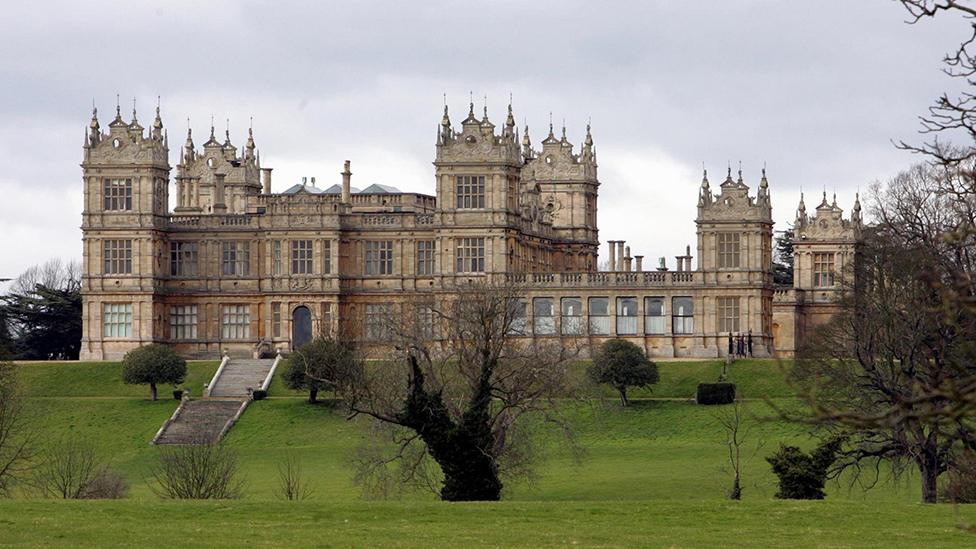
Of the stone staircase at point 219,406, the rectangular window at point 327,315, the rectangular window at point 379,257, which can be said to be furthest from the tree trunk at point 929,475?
the rectangular window at point 379,257

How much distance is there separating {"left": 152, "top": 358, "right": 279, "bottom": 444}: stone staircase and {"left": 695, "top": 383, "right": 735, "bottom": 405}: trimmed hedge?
51.4 ft

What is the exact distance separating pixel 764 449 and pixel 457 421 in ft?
56.9

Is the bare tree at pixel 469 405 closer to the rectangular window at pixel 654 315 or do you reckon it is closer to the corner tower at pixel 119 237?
the rectangular window at pixel 654 315

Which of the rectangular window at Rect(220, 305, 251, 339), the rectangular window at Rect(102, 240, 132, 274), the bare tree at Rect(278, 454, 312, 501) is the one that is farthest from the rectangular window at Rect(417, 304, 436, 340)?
the rectangular window at Rect(102, 240, 132, 274)

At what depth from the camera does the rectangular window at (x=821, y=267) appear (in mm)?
92062

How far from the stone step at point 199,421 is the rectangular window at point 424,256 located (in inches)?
515

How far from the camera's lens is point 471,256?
80.4m

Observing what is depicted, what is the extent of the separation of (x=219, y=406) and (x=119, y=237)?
14510mm

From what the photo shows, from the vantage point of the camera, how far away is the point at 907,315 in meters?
45.0

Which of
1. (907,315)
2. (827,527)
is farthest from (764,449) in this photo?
(827,527)

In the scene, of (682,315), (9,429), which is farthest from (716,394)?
(9,429)

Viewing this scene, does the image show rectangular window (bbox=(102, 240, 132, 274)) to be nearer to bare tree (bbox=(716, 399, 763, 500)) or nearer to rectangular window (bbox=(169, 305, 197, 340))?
rectangular window (bbox=(169, 305, 197, 340))

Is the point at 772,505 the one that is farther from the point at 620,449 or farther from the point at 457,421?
the point at 620,449

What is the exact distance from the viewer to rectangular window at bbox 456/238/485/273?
80.4 meters
